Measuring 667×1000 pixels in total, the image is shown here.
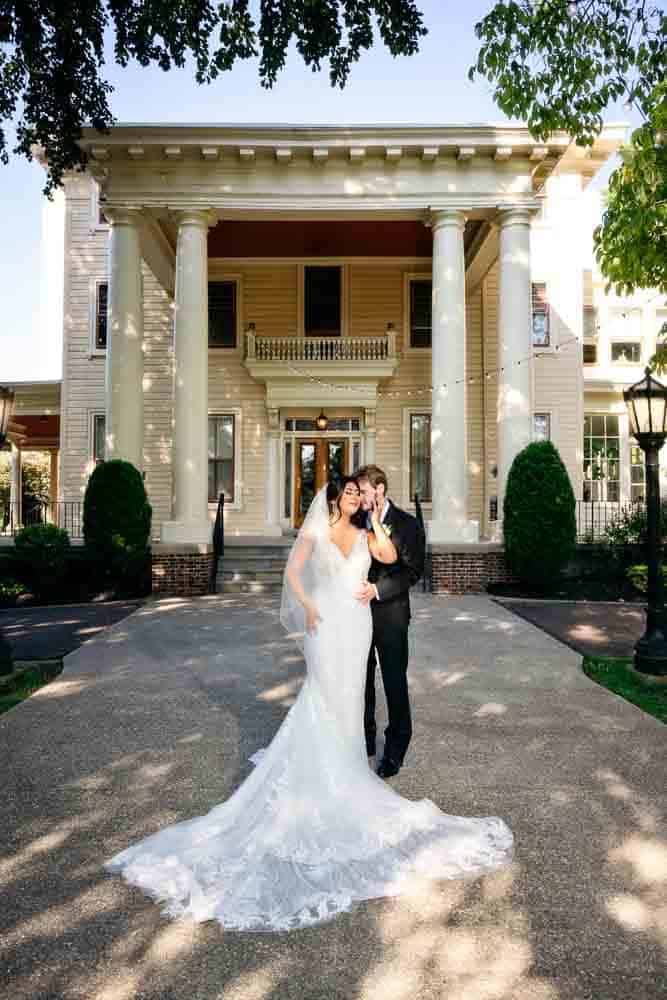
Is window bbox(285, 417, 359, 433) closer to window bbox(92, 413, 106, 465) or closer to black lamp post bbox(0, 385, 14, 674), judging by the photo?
window bbox(92, 413, 106, 465)

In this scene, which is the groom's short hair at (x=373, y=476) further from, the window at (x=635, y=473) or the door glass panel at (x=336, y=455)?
the window at (x=635, y=473)

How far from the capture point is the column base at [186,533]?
14.7 m

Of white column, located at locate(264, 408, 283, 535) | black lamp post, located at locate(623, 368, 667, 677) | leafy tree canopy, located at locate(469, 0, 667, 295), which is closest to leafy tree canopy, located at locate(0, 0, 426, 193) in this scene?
leafy tree canopy, located at locate(469, 0, 667, 295)

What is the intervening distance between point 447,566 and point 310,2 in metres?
9.56

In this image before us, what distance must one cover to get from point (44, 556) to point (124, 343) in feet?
15.6

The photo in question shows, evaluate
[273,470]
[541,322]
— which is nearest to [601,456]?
[541,322]

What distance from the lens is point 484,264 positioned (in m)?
19.0

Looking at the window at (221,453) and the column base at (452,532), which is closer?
the column base at (452,532)

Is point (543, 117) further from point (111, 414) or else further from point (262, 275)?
point (262, 275)

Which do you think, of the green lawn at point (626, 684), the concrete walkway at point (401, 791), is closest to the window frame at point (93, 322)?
the concrete walkway at point (401, 791)

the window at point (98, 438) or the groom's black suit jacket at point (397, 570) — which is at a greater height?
the window at point (98, 438)

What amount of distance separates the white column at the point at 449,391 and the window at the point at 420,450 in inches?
180

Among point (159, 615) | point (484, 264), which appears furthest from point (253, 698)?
point (484, 264)

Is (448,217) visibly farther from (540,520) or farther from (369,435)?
(540,520)
